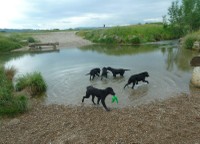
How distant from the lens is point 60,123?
8500 mm

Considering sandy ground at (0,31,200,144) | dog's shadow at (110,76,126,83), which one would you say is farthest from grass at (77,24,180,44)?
sandy ground at (0,31,200,144)

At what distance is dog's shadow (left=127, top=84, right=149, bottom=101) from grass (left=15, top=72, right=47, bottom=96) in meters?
4.87

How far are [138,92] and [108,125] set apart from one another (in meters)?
4.54

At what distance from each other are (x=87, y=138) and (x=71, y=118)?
1.89 meters

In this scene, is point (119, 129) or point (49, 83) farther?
point (49, 83)

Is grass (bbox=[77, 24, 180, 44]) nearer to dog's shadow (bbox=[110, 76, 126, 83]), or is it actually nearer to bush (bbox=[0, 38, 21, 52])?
bush (bbox=[0, 38, 21, 52])

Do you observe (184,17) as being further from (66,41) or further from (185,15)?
(66,41)

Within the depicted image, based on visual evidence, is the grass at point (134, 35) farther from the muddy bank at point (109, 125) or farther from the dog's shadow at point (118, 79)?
the muddy bank at point (109, 125)

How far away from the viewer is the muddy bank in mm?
7102

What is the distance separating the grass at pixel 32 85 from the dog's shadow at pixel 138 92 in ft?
16.0

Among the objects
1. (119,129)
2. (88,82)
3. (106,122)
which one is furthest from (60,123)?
(88,82)

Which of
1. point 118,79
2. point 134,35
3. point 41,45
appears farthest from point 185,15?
point 118,79

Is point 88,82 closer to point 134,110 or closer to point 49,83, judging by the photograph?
point 49,83

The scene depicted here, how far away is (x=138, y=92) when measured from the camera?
12.1m
